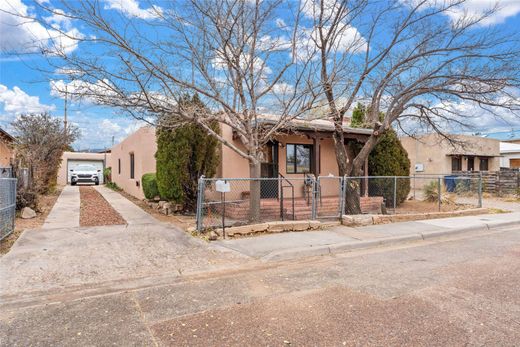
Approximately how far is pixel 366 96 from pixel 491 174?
14.5 meters

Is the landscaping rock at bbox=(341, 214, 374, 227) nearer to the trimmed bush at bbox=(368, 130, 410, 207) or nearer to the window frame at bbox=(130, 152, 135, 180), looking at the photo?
the trimmed bush at bbox=(368, 130, 410, 207)

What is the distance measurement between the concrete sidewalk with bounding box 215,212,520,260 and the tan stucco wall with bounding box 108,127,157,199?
792cm

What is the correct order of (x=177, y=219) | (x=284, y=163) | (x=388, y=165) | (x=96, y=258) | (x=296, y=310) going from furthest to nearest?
(x=388, y=165)
(x=284, y=163)
(x=177, y=219)
(x=96, y=258)
(x=296, y=310)

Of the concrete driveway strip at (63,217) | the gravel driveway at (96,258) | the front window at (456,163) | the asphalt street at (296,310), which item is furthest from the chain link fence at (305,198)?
the front window at (456,163)

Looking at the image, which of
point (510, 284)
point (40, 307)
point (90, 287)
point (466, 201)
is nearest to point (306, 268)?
point (510, 284)

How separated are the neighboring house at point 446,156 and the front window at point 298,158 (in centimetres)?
1250

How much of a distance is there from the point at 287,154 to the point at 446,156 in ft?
53.1

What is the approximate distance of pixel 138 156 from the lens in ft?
54.2

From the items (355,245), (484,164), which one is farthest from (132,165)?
(484,164)

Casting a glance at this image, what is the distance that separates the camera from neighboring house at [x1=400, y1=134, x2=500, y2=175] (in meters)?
25.0

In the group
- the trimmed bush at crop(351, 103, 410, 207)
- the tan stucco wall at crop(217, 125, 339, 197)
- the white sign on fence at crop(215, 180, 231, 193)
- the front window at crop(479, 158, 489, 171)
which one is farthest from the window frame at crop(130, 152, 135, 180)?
the front window at crop(479, 158, 489, 171)

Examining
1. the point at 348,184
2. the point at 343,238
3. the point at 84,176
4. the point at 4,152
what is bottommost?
the point at 343,238

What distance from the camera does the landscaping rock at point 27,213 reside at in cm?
1029

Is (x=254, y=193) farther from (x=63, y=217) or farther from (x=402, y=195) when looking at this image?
(x=402, y=195)
